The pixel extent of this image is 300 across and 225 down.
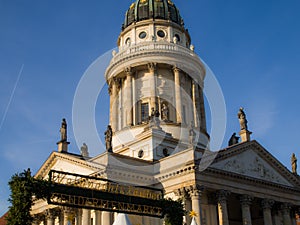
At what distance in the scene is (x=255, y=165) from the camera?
41.9 metres

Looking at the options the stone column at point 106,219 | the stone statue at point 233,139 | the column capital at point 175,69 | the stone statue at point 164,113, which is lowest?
the stone column at point 106,219

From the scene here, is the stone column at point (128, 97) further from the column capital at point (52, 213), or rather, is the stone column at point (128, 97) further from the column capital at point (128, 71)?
the column capital at point (52, 213)

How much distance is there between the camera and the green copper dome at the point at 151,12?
55.9 metres

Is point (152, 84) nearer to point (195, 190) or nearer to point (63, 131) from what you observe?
point (63, 131)

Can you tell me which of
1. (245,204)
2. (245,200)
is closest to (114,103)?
(245,200)

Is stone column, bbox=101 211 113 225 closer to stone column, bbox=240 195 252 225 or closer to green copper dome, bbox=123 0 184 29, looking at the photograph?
stone column, bbox=240 195 252 225

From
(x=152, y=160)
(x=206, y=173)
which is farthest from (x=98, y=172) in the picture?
(x=206, y=173)

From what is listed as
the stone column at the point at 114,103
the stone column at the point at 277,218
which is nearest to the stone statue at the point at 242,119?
the stone column at the point at 277,218

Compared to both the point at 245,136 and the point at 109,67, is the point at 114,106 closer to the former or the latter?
the point at 109,67

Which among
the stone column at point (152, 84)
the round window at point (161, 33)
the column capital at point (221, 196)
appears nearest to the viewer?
the column capital at point (221, 196)

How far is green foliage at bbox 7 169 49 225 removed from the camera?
19.8 m

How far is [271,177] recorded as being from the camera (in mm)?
42906

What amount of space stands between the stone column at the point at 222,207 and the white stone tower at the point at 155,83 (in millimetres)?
8617

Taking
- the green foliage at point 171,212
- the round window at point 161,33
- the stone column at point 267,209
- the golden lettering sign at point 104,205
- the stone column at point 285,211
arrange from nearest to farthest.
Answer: the golden lettering sign at point 104,205, the green foliage at point 171,212, the stone column at point 267,209, the stone column at point 285,211, the round window at point 161,33
